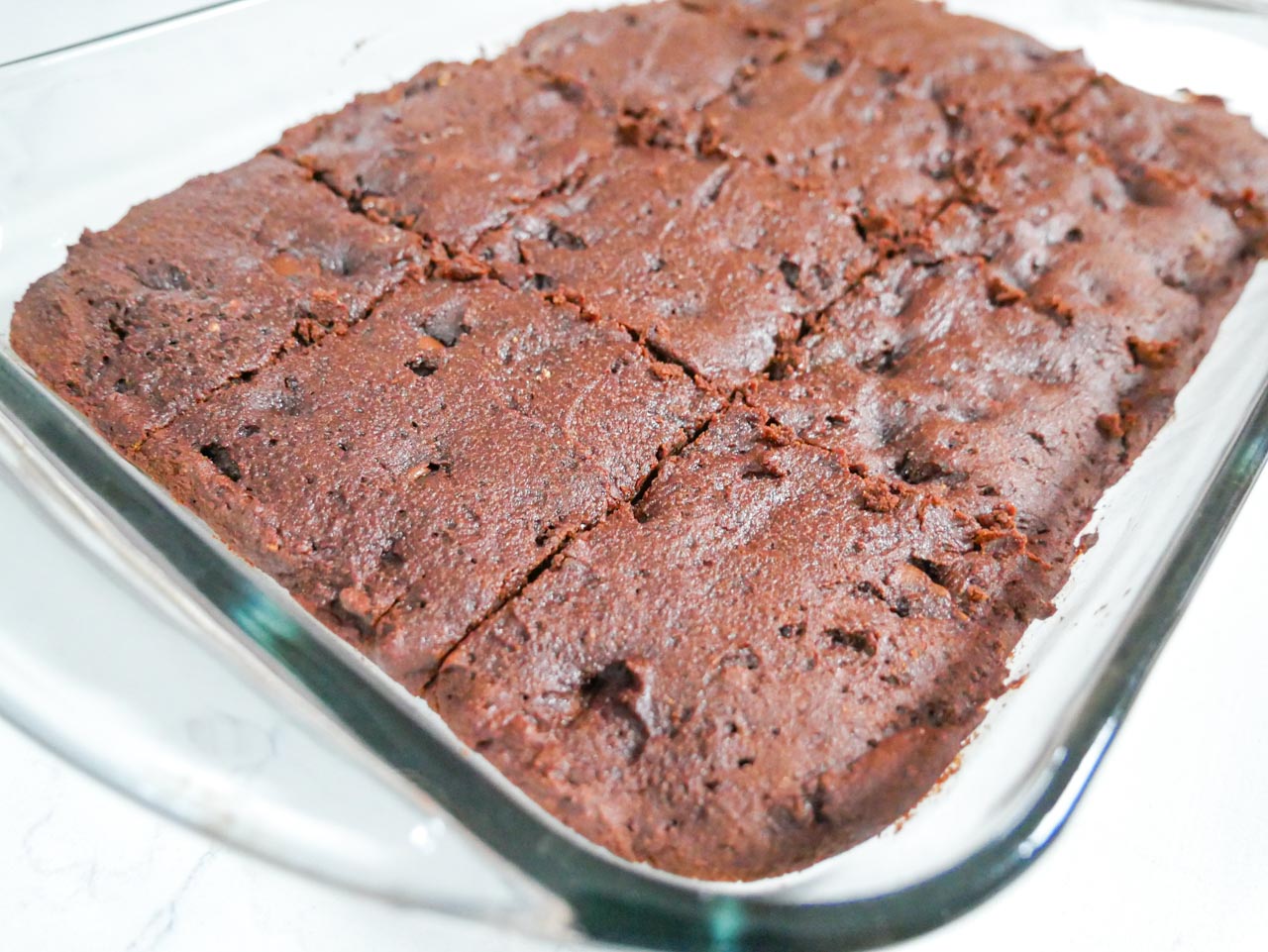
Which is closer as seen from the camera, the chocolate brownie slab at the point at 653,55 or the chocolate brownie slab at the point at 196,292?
the chocolate brownie slab at the point at 196,292

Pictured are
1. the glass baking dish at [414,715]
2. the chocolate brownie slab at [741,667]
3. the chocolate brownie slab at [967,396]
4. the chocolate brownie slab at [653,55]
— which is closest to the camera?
the glass baking dish at [414,715]

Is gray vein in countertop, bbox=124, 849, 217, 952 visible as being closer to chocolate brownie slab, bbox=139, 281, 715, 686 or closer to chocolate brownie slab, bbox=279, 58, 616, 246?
chocolate brownie slab, bbox=139, 281, 715, 686

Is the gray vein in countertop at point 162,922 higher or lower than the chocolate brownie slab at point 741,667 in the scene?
lower

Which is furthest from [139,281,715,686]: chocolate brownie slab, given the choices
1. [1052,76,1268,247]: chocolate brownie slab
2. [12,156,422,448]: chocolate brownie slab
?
[1052,76,1268,247]: chocolate brownie slab

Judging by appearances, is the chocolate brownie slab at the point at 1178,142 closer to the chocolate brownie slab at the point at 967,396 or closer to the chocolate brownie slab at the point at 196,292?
the chocolate brownie slab at the point at 967,396

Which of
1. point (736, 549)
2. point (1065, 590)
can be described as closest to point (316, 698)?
point (736, 549)

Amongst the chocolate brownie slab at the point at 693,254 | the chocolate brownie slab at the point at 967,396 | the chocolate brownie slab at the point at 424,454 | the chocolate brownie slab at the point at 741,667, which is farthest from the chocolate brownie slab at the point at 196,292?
the chocolate brownie slab at the point at 967,396

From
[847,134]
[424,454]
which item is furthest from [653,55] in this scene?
[424,454]
